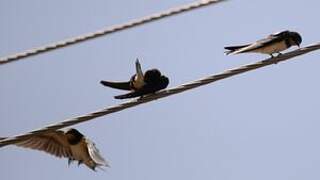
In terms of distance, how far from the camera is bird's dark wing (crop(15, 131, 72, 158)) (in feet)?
29.3

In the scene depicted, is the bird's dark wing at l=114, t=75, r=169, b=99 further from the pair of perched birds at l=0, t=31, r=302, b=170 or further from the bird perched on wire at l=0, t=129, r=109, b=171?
the bird perched on wire at l=0, t=129, r=109, b=171

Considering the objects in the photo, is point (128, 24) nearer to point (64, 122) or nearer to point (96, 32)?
point (96, 32)

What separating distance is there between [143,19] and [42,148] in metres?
2.59

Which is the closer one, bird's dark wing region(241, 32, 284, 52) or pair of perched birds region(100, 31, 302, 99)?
pair of perched birds region(100, 31, 302, 99)

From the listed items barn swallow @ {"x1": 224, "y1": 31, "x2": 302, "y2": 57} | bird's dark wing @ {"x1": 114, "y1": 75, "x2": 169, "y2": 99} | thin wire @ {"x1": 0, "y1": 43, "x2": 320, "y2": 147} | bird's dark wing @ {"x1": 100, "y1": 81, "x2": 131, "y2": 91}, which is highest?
barn swallow @ {"x1": 224, "y1": 31, "x2": 302, "y2": 57}

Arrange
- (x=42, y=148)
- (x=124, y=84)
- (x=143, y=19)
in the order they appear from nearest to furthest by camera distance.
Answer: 1. (x=143, y=19)
2. (x=124, y=84)
3. (x=42, y=148)

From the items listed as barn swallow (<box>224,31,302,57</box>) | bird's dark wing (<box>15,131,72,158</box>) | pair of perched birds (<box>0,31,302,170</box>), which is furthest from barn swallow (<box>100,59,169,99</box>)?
bird's dark wing (<box>15,131,72,158</box>)

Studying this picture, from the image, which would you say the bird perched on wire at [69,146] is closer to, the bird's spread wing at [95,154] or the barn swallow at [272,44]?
the bird's spread wing at [95,154]

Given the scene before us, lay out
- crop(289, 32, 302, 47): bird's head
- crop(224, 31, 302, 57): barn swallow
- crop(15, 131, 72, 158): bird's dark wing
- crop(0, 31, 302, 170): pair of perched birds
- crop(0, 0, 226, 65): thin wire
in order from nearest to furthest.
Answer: crop(0, 0, 226, 65): thin wire < crop(0, 31, 302, 170): pair of perched birds < crop(224, 31, 302, 57): barn swallow < crop(289, 32, 302, 47): bird's head < crop(15, 131, 72, 158): bird's dark wing

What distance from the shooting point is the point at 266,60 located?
693cm

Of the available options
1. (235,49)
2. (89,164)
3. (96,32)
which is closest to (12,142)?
(96,32)

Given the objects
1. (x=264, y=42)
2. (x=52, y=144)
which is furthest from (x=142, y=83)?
(x=52, y=144)

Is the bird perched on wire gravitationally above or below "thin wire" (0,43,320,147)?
above

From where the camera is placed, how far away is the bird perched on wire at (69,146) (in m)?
9.04
